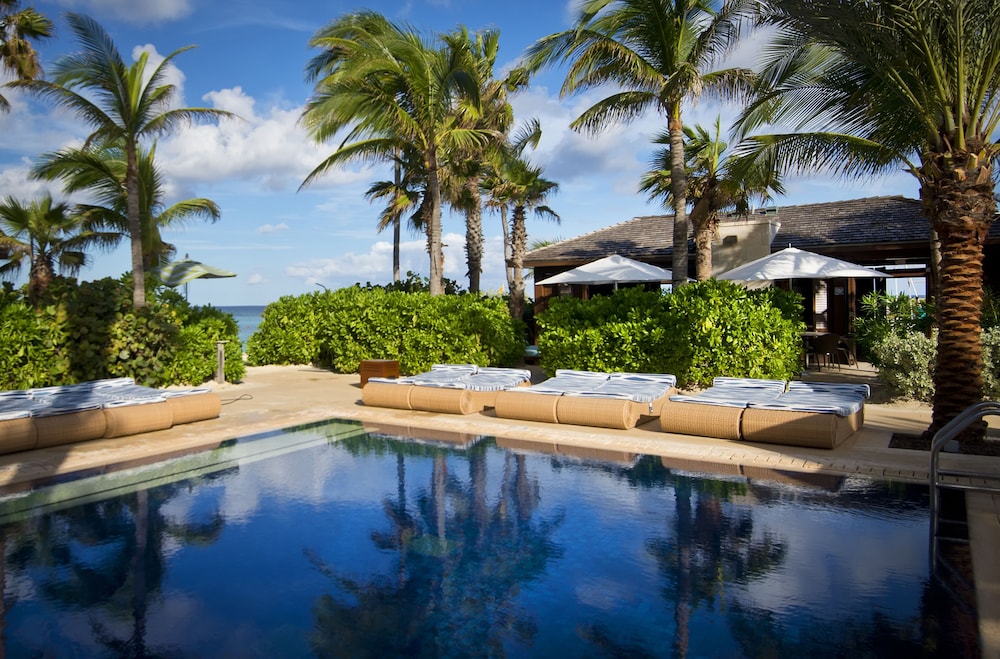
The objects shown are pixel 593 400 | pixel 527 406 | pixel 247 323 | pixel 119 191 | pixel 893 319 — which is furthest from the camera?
pixel 247 323

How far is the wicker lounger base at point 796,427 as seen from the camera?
27.8 ft

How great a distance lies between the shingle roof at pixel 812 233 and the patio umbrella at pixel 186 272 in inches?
403

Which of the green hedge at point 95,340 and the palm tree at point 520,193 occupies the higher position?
the palm tree at point 520,193

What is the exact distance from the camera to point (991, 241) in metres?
17.0

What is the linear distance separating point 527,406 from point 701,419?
2.67 m

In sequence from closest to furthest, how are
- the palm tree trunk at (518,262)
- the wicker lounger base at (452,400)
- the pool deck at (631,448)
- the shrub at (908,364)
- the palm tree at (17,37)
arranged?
the pool deck at (631,448) < the wicker lounger base at (452,400) < the shrub at (908,364) < the palm tree at (17,37) < the palm tree trunk at (518,262)

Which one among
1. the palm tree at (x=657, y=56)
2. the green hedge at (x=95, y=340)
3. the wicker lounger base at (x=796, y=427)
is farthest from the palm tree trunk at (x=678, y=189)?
the green hedge at (x=95, y=340)

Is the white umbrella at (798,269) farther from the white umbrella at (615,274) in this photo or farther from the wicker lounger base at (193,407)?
the wicker lounger base at (193,407)

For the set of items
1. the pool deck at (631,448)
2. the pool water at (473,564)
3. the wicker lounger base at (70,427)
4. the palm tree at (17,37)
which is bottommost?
the pool water at (473,564)

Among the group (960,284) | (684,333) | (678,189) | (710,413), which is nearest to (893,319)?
(684,333)

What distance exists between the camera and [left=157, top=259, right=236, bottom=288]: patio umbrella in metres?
19.5

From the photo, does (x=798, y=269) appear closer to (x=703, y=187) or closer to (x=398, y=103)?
(x=703, y=187)

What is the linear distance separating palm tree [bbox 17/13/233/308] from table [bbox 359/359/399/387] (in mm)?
4929

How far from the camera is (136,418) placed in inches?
392
